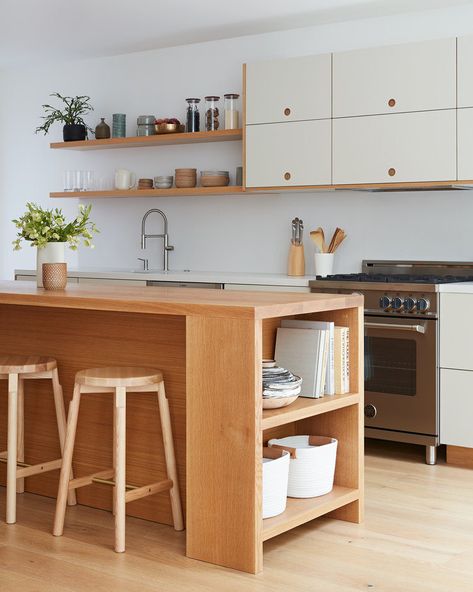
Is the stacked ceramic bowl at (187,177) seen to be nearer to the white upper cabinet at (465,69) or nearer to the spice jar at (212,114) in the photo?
the spice jar at (212,114)

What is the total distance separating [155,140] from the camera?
19.5 ft

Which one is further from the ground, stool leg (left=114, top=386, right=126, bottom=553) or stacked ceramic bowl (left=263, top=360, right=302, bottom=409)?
stacked ceramic bowl (left=263, top=360, right=302, bottom=409)

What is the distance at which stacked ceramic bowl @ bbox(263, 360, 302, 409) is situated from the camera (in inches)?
122

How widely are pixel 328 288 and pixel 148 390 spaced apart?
1.85m

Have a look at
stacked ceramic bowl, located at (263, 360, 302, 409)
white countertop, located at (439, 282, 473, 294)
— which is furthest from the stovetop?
stacked ceramic bowl, located at (263, 360, 302, 409)

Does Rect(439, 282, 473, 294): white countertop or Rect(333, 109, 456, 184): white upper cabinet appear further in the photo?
Rect(333, 109, 456, 184): white upper cabinet

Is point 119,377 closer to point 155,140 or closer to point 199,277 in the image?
point 199,277

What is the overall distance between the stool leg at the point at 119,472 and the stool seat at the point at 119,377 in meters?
0.03

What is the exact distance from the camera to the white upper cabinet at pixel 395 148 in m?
4.75

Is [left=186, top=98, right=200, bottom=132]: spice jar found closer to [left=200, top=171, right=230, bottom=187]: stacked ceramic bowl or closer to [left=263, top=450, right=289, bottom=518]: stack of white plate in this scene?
[left=200, top=171, right=230, bottom=187]: stacked ceramic bowl

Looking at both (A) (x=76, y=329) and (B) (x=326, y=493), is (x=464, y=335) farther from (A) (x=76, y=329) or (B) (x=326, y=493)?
(A) (x=76, y=329)

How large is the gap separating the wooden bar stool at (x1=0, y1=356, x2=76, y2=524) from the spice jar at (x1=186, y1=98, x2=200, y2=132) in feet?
8.23

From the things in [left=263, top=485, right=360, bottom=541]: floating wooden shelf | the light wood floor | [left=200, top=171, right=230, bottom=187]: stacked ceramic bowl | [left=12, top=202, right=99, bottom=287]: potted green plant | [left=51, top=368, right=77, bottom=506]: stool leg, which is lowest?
the light wood floor

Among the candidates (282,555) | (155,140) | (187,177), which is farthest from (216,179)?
(282,555)
